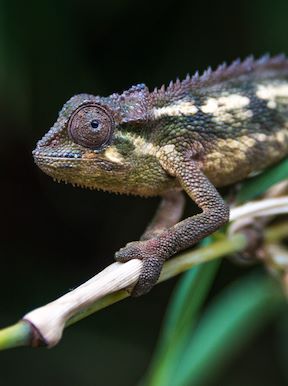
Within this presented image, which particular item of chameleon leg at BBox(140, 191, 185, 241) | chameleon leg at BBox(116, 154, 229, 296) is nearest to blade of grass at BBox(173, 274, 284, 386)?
chameleon leg at BBox(140, 191, 185, 241)

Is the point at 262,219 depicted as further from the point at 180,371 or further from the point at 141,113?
the point at 180,371

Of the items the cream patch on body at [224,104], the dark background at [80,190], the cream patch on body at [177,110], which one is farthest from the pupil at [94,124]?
the dark background at [80,190]

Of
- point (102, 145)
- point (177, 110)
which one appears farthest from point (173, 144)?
point (102, 145)

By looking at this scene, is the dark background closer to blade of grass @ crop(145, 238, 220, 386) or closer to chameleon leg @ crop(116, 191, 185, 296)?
chameleon leg @ crop(116, 191, 185, 296)

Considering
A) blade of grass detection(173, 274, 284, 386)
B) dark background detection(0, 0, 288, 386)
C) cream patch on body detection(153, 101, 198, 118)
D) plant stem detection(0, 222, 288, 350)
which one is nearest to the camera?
plant stem detection(0, 222, 288, 350)

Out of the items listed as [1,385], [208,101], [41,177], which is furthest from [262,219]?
[1,385]

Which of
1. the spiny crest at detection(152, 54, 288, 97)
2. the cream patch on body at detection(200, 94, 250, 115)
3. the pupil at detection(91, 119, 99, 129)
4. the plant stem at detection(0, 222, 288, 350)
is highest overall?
the spiny crest at detection(152, 54, 288, 97)
